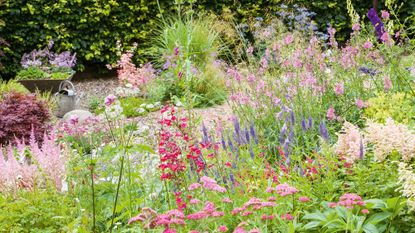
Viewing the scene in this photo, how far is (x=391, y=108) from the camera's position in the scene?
12.8ft

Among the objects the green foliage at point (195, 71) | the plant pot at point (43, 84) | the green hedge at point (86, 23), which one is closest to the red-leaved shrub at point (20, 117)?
the green foliage at point (195, 71)

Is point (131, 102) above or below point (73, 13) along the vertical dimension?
below

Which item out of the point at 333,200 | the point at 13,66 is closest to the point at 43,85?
the point at 13,66

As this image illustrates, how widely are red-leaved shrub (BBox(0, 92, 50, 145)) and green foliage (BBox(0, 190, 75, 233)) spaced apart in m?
2.60

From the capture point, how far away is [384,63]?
4.97 metres

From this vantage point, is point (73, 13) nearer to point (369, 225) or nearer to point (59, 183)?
point (59, 183)

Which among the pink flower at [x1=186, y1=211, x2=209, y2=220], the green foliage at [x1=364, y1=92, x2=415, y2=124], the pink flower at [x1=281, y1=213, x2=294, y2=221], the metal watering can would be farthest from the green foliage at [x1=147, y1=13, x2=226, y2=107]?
the pink flower at [x1=186, y1=211, x2=209, y2=220]

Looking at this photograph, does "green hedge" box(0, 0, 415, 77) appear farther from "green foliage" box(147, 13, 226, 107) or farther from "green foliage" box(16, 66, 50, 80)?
"green foliage" box(147, 13, 226, 107)

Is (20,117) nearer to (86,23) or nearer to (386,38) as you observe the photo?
(386,38)

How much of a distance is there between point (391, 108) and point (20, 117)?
3.83 metres

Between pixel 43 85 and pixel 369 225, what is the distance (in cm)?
701

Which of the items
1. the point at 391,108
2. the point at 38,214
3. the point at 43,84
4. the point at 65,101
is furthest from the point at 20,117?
the point at 391,108

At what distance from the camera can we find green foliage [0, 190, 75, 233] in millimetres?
2914

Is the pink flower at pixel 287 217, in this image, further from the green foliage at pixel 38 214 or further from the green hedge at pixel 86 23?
the green hedge at pixel 86 23
